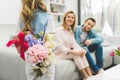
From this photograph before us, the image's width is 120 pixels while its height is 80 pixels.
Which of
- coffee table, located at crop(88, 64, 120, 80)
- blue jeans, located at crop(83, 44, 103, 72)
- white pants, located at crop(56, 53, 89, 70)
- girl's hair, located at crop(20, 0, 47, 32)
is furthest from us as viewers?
blue jeans, located at crop(83, 44, 103, 72)

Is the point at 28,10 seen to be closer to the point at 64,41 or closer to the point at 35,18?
the point at 35,18

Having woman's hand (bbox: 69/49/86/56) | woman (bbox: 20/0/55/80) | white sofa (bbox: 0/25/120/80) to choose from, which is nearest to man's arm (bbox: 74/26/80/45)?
woman's hand (bbox: 69/49/86/56)

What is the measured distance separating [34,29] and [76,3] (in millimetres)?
3716

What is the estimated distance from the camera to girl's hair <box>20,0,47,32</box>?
→ 189 centimetres

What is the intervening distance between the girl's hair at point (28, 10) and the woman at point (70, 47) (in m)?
0.93

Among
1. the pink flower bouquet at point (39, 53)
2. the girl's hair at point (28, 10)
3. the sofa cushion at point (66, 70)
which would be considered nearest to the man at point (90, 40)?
the sofa cushion at point (66, 70)

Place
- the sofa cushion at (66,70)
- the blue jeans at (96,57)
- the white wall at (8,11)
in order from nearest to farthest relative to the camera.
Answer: the sofa cushion at (66,70) → the blue jeans at (96,57) → the white wall at (8,11)

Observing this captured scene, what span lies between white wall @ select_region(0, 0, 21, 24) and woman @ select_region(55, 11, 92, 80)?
1289 mm

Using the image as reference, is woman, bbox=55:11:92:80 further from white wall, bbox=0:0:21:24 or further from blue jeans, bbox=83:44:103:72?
white wall, bbox=0:0:21:24

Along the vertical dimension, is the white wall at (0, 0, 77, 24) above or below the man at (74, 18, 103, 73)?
above

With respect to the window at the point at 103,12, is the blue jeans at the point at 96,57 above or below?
below

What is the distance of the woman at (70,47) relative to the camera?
2709mm

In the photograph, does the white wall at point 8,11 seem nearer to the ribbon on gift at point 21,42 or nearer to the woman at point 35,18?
the woman at point 35,18

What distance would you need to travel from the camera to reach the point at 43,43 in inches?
61.6
